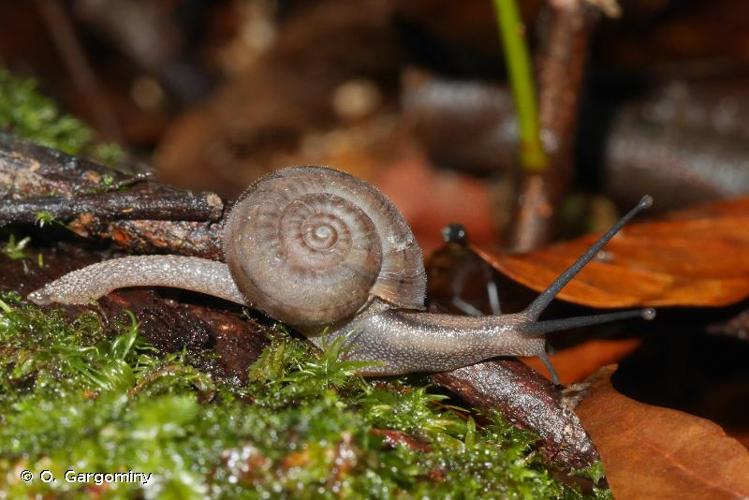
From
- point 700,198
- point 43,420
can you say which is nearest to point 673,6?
point 700,198

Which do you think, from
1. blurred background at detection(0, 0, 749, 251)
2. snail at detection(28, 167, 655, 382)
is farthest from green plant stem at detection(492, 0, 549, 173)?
snail at detection(28, 167, 655, 382)

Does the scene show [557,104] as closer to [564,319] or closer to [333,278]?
[564,319]

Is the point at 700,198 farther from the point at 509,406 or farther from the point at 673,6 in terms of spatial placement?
the point at 509,406

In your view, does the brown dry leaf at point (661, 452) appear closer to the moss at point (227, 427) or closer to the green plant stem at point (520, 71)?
the moss at point (227, 427)

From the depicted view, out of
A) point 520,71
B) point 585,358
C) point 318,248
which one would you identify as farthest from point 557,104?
point 318,248

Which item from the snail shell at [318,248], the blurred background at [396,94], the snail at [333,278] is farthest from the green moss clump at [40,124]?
the snail shell at [318,248]

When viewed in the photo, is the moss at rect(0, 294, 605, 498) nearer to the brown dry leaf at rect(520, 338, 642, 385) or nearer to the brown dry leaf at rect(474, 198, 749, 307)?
the brown dry leaf at rect(520, 338, 642, 385)

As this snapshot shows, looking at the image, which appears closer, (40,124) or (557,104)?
(40,124)
